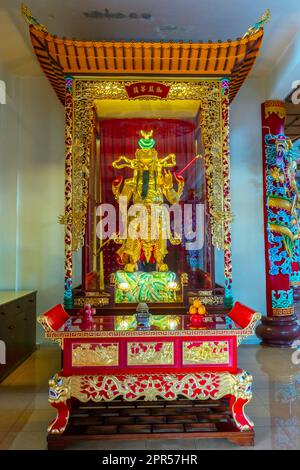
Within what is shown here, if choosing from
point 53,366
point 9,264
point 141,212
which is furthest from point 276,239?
point 9,264

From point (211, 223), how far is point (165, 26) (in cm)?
212

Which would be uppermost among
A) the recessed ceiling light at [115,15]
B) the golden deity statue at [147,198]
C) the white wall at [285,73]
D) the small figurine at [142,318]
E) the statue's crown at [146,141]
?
the recessed ceiling light at [115,15]

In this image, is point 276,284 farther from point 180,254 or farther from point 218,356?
point 218,356

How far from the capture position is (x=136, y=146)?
14.4 feet

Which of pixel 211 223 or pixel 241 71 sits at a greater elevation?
pixel 241 71

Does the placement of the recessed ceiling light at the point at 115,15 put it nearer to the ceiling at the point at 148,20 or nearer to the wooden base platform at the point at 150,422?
the ceiling at the point at 148,20

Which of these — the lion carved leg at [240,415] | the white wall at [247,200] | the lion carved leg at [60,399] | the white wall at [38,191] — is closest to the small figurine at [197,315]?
the lion carved leg at [240,415]

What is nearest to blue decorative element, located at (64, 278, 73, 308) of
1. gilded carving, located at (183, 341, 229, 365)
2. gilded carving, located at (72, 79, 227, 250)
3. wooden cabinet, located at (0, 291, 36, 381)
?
gilded carving, located at (72, 79, 227, 250)

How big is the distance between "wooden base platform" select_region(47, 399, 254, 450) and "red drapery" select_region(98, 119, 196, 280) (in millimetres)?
1845

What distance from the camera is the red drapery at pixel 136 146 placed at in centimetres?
432

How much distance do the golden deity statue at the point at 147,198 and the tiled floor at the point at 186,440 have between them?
136 centimetres

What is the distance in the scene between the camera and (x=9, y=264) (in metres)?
4.61

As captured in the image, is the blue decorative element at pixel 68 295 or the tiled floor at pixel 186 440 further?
the blue decorative element at pixel 68 295

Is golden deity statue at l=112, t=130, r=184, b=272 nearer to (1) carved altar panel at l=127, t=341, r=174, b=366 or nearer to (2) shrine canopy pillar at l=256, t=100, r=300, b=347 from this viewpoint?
(2) shrine canopy pillar at l=256, t=100, r=300, b=347
